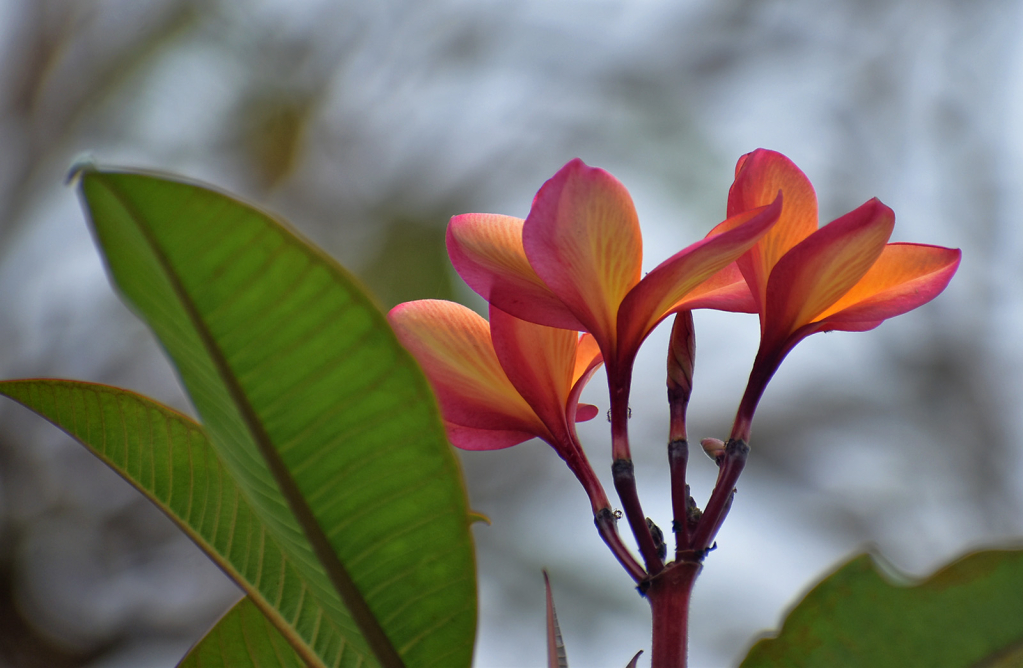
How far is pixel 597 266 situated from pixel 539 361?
0.06 m

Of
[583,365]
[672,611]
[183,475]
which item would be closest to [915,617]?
[672,611]

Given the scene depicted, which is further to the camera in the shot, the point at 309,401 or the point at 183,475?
the point at 183,475

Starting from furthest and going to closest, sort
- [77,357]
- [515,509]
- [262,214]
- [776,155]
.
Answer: [515,509] → [77,357] → [776,155] → [262,214]

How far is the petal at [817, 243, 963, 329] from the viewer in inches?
12.7

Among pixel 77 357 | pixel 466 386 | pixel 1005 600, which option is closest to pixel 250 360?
pixel 466 386

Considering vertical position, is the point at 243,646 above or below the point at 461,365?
below

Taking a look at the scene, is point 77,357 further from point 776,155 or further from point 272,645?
point 776,155

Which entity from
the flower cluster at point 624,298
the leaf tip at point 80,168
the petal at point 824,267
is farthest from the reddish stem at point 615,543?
the leaf tip at point 80,168

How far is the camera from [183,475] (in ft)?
1.11

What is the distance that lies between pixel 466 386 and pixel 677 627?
→ 5.7 inches

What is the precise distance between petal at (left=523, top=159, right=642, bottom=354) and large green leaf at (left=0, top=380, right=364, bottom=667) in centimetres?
17

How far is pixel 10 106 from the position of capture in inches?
94.6

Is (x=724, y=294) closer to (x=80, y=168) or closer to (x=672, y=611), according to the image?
(x=672, y=611)

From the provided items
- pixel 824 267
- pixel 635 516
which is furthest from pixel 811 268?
pixel 635 516
